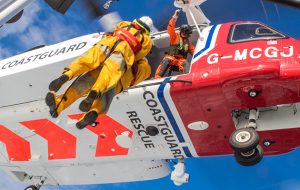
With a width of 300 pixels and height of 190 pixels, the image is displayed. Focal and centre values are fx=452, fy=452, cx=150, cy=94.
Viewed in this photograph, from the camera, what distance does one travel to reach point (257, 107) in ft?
17.5

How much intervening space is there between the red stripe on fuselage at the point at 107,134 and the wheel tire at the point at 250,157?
1.83 m

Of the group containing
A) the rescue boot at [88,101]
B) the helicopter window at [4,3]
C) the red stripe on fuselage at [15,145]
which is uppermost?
the red stripe on fuselage at [15,145]

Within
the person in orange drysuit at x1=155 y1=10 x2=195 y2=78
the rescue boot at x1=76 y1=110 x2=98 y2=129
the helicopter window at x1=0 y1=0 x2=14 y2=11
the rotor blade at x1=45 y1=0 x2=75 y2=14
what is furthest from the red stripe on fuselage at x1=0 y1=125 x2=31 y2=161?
the helicopter window at x1=0 y1=0 x2=14 y2=11

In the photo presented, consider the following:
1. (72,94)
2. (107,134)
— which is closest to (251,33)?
(72,94)

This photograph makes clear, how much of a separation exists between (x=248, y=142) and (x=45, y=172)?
4.18 metres

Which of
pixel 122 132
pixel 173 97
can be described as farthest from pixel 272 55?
pixel 122 132

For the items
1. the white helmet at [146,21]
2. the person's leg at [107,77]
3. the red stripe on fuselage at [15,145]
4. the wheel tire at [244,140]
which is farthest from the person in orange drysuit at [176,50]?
the red stripe on fuselage at [15,145]

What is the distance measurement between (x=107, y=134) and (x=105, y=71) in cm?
171

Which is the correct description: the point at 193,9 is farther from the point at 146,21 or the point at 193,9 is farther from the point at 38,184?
the point at 38,184

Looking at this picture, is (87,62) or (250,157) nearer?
(250,157)

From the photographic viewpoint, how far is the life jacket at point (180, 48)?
6.77 meters

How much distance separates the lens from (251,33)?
5.63 meters

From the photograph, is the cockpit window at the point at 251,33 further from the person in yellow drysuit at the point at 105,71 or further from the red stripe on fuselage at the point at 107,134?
the red stripe on fuselage at the point at 107,134

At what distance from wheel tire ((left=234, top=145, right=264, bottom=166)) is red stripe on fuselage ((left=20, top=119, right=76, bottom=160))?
2.82 m
